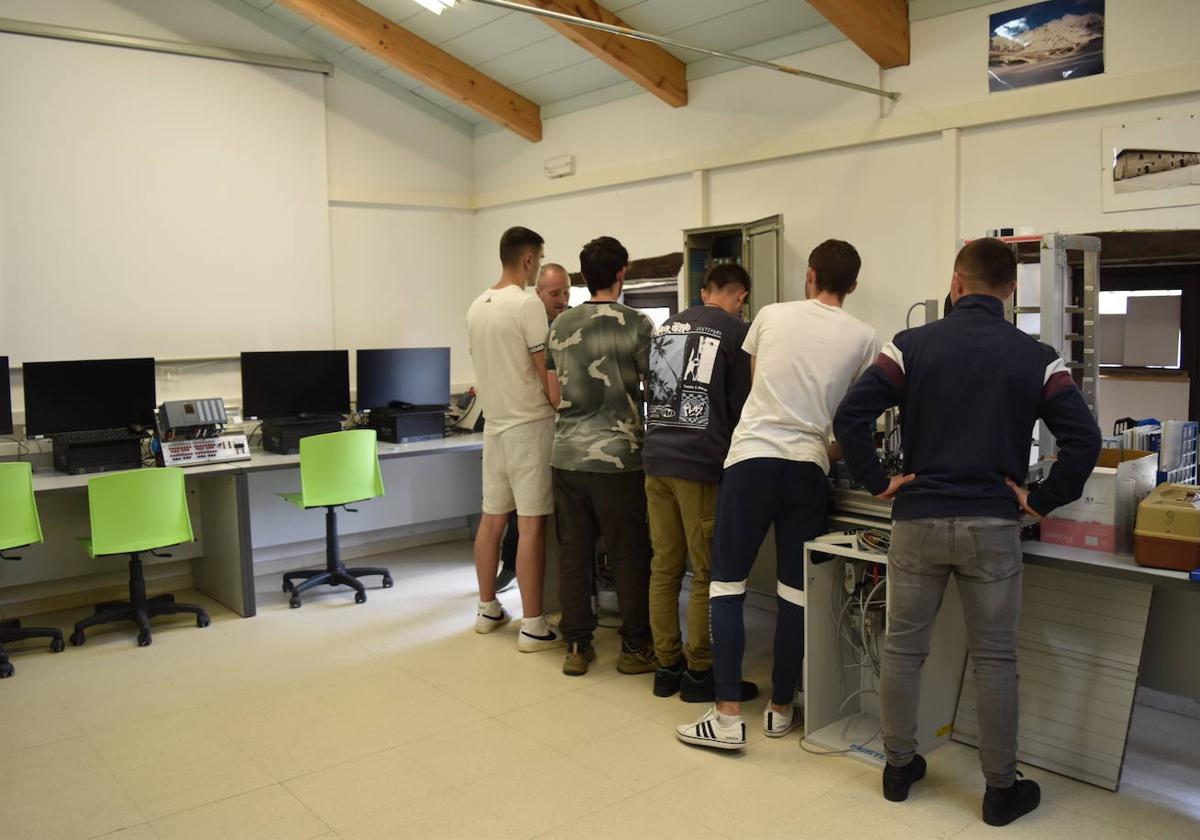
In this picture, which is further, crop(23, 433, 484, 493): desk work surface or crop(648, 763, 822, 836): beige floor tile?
crop(23, 433, 484, 493): desk work surface

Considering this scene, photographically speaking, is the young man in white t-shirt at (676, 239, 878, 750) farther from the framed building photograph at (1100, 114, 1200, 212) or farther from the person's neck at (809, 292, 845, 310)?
the framed building photograph at (1100, 114, 1200, 212)

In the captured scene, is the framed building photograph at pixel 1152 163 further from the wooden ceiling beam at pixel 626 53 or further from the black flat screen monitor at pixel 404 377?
the black flat screen monitor at pixel 404 377

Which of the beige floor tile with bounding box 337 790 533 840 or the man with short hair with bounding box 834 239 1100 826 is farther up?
the man with short hair with bounding box 834 239 1100 826

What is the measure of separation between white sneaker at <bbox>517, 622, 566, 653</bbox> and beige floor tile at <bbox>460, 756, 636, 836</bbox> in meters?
1.06

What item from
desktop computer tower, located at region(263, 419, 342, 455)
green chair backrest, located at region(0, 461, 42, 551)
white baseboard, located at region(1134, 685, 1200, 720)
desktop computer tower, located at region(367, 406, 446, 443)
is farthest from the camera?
desktop computer tower, located at region(367, 406, 446, 443)

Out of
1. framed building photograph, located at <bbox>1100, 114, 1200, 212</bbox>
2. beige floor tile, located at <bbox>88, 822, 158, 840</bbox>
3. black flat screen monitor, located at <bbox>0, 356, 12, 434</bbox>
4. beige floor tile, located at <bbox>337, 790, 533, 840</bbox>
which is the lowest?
beige floor tile, located at <bbox>88, 822, 158, 840</bbox>

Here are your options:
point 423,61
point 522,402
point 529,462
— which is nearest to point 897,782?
point 529,462

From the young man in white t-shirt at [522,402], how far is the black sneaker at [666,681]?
69cm

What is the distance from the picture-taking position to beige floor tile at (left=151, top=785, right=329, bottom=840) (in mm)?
2695

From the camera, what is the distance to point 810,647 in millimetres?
3152

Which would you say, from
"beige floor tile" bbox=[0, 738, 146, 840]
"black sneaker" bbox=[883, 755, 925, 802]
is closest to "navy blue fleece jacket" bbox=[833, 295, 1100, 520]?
"black sneaker" bbox=[883, 755, 925, 802]

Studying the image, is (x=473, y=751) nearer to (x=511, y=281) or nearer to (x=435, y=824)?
(x=435, y=824)

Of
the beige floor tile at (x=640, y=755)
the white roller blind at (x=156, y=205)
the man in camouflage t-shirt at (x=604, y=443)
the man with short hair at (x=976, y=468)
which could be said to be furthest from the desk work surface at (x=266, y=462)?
the man with short hair at (x=976, y=468)

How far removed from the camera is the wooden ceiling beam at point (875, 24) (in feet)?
13.8
